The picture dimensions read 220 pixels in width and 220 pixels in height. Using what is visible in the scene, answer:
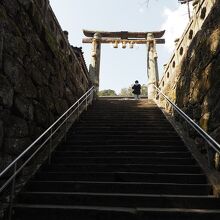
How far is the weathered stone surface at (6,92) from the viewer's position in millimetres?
3995

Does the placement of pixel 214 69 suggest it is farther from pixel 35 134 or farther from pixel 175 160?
pixel 35 134

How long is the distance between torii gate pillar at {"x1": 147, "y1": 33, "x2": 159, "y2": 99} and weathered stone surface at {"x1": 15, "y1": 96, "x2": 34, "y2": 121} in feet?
29.9

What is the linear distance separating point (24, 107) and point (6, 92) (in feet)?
2.60

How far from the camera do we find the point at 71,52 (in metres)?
9.15

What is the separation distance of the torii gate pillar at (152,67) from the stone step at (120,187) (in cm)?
941

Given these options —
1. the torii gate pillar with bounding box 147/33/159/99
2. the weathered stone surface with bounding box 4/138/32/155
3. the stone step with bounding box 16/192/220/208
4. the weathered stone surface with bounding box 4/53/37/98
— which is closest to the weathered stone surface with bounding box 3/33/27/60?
the weathered stone surface with bounding box 4/53/37/98

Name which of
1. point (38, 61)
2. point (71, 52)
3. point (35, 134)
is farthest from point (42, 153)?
point (71, 52)

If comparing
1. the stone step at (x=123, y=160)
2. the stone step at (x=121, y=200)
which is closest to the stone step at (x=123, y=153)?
the stone step at (x=123, y=160)

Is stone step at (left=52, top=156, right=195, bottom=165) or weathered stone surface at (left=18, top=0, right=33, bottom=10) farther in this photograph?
stone step at (left=52, top=156, right=195, bottom=165)

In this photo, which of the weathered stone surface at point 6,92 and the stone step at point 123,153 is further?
the stone step at point 123,153

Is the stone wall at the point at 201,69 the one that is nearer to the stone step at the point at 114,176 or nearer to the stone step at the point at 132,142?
the stone step at the point at 132,142

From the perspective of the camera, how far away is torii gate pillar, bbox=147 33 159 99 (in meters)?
14.1

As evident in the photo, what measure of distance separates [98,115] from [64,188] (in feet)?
15.5

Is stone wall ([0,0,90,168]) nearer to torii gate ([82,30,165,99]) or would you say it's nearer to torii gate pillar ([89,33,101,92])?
torii gate pillar ([89,33,101,92])
